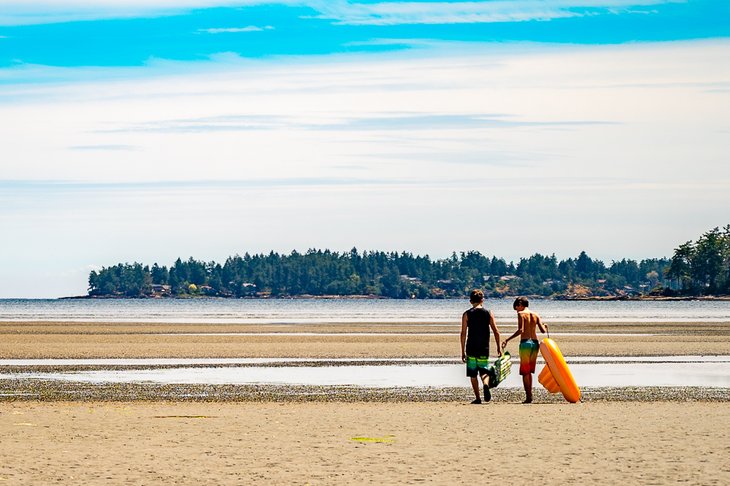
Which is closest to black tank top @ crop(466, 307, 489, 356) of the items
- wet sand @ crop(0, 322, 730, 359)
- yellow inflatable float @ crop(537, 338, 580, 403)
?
yellow inflatable float @ crop(537, 338, 580, 403)

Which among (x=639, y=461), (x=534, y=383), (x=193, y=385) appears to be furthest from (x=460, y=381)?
(x=639, y=461)

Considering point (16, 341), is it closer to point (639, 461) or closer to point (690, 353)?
point (690, 353)

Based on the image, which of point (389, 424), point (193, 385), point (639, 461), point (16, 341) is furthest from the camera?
point (16, 341)

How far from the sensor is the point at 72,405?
2128cm

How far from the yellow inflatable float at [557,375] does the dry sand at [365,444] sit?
2.09 feet

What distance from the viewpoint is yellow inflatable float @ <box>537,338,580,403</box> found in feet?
71.1

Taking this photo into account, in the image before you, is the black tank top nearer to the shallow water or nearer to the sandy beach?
the sandy beach

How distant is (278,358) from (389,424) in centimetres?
2121

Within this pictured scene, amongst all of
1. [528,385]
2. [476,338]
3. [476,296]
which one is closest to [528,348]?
[528,385]

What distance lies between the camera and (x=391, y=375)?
1204 inches

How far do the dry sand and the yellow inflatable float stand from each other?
0.64m

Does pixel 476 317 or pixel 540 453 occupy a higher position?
pixel 476 317

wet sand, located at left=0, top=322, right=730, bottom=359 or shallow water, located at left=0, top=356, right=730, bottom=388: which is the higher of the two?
wet sand, located at left=0, top=322, right=730, bottom=359

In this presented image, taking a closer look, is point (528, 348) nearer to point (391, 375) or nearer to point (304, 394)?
point (304, 394)
